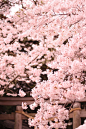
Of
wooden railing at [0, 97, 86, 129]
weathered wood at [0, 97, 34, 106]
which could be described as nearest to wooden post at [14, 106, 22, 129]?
wooden railing at [0, 97, 86, 129]

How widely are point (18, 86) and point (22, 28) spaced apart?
2.11 m

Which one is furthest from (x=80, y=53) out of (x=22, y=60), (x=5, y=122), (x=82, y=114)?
(x=5, y=122)

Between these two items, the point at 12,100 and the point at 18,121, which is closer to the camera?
the point at 18,121

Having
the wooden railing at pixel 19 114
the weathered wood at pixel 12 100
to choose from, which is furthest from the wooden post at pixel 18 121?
the weathered wood at pixel 12 100

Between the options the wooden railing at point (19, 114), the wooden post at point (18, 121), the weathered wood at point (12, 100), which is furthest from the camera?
the weathered wood at point (12, 100)

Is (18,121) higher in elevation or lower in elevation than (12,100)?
lower

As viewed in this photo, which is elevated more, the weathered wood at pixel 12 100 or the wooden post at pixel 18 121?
the weathered wood at pixel 12 100

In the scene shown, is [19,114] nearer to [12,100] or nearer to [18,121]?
[18,121]

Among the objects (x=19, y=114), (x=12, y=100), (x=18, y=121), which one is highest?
(x=12, y=100)

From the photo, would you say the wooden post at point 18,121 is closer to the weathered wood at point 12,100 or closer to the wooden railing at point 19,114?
the wooden railing at point 19,114

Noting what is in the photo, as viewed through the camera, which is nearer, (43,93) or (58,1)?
(43,93)

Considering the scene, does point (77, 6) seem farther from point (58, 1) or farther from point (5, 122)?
point (5, 122)

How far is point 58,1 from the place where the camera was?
3.48 m

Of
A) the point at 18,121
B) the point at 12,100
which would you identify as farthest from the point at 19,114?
the point at 12,100
